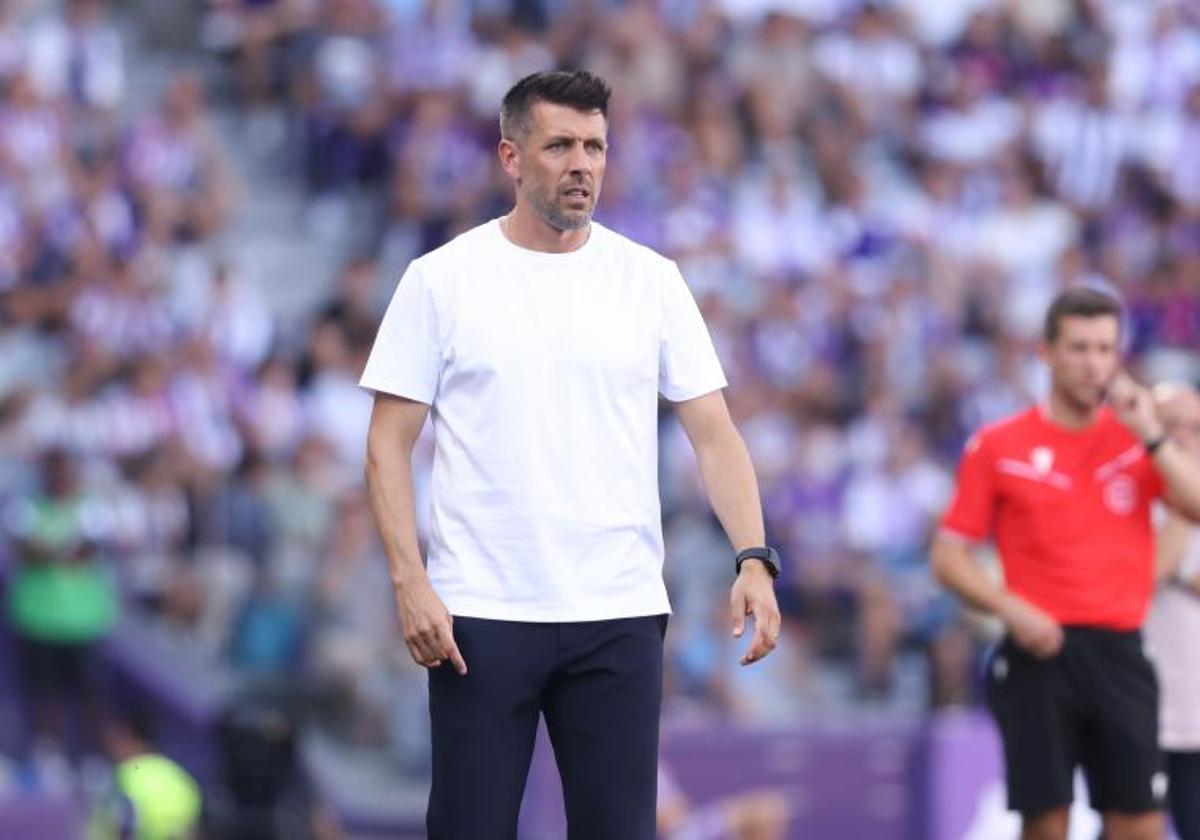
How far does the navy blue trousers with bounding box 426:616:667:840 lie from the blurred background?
563 cm

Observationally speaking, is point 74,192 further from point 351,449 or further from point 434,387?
point 434,387

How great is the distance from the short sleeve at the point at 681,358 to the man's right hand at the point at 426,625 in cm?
80

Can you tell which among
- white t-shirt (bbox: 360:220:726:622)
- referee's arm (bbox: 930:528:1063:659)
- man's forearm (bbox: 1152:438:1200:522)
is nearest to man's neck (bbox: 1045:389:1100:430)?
man's forearm (bbox: 1152:438:1200:522)

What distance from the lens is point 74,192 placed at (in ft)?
53.5

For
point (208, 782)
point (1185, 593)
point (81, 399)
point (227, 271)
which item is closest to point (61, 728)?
point (208, 782)

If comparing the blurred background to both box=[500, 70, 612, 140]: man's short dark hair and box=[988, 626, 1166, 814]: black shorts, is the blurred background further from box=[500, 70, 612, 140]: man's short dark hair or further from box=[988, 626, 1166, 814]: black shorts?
box=[500, 70, 612, 140]: man's short dark hair

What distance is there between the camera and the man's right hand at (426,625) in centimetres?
619

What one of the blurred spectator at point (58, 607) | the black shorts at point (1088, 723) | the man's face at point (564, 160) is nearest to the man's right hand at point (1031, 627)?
the black shorts at point (1088, 723)

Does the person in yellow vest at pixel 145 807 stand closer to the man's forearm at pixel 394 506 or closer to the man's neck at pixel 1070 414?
the man's neck at pixel 1070 414

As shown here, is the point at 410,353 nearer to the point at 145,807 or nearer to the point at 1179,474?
the point at 1179,474

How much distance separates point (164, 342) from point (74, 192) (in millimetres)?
1244

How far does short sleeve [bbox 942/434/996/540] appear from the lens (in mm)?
8875

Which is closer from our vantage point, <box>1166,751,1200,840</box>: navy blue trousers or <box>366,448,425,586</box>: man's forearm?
<box>366,448,425,586</box>: man's forearm

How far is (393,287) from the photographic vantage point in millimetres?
17141
